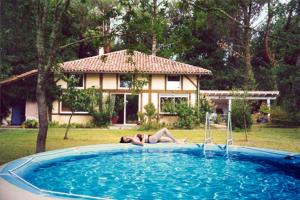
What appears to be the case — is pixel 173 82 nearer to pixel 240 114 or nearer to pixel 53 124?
pixel 240 114

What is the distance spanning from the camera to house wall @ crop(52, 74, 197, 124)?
27716 millimetres

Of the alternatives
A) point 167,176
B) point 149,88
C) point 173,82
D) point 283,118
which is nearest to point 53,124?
point 149,88

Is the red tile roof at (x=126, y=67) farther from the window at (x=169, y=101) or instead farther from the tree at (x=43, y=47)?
the tree at (x=43, y=47)

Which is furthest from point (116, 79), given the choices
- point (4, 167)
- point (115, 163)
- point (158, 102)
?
point (4, 167)

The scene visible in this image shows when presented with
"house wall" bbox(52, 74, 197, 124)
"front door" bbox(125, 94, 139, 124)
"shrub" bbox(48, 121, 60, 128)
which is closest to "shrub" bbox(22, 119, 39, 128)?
"shrub" bbox(48, 121, 60, 128)

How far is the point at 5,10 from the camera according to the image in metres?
12.7

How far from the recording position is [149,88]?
28.1 m

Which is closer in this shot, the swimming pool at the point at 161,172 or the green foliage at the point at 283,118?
the swimming pool at the point at 161,172

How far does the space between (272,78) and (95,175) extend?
31841 millimetres

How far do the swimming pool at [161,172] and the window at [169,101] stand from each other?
1420 cm

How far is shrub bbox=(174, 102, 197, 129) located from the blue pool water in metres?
12.9

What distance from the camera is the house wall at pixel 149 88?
2772 cm

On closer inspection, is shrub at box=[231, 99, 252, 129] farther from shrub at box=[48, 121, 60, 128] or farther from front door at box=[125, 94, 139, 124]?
shrub at box=[48, 121, 60, 128]

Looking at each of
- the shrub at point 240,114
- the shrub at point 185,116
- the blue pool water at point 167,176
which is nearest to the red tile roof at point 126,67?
the shrub at point 185,116
